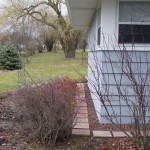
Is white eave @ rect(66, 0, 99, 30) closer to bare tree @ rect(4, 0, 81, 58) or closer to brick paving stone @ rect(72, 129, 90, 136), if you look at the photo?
brick paving stone @ rect(72, 129, 90, 136)

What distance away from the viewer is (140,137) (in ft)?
15.5

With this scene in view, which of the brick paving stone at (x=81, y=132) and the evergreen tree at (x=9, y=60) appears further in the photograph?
the evergreen tree at (x=9, y=60)

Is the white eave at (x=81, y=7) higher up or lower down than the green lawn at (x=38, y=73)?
higher up

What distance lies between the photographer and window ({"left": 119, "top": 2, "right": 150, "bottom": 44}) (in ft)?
21.5

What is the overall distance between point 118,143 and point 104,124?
1.38 metres

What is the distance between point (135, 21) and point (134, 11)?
0.63 ft

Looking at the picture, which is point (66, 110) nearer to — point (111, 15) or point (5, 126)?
point (5, 126)

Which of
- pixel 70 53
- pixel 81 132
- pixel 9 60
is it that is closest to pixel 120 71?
pixel 81 132

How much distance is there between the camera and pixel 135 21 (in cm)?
657

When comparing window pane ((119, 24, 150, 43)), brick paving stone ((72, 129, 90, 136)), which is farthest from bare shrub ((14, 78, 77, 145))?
window pane ((119, 24, 150, 43))

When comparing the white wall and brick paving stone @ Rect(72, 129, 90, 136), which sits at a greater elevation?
the white wall

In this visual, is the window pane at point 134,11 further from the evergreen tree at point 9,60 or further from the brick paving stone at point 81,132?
the evergreen tree at point 9,60

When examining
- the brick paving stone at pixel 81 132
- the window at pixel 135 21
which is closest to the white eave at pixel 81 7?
the window at pixel 135 21

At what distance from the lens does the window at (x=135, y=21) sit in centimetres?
656
